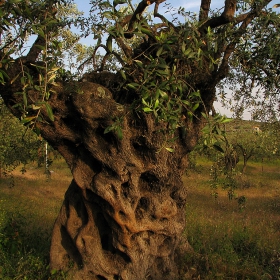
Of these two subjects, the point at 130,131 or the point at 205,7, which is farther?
the point at 205,7

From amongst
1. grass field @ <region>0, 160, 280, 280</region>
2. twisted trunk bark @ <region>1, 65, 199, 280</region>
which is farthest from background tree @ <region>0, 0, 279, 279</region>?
grass field @ <region>0, 160, 280, 280</region>

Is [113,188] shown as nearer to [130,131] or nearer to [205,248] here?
[130,131]

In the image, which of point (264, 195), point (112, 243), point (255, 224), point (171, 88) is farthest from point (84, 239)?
point (264, 195)

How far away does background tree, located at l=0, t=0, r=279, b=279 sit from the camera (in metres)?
5.82

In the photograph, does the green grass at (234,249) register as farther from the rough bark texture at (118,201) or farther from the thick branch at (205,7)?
the thick branch at (205,7)

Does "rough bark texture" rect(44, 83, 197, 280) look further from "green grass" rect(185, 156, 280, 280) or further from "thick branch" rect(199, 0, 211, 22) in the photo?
"thick branch" rect(199, 0, 211, 22)

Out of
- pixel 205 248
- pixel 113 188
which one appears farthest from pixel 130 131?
pixel 205 248

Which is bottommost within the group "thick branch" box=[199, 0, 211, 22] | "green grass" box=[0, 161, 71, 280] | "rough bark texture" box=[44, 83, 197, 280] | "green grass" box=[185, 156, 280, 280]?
"green grass" box=[0, 161, 71, 280]

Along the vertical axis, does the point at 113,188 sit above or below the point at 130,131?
A: below

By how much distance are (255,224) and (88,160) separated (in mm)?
6896

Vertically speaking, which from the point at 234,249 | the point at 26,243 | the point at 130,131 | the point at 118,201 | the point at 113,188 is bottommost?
the point at 26,243

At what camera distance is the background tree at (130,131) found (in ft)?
19.1

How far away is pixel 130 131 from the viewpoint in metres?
6.21

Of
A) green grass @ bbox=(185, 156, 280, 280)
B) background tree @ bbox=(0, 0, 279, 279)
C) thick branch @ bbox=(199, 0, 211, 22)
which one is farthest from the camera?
green grass @ bbox=(185, 156, 280, 280)
